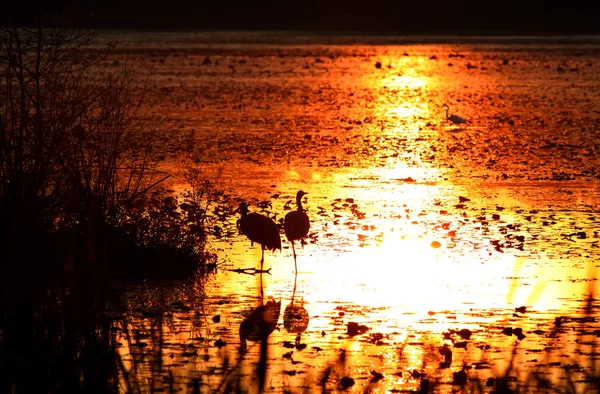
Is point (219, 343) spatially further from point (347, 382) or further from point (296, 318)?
point (347, 382)

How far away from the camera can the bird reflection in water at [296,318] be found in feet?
34.9

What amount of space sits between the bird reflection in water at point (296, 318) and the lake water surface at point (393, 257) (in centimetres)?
3

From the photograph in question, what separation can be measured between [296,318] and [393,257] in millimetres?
3121

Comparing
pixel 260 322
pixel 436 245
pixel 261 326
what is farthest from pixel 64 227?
pixel 436 245

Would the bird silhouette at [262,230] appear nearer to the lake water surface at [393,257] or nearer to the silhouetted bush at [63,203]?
the lake water surface at [393,257]

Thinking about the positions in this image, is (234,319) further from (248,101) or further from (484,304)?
(248,101)

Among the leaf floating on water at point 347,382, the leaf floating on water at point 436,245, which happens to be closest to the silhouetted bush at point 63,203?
the leaf floating on water at point 436,245

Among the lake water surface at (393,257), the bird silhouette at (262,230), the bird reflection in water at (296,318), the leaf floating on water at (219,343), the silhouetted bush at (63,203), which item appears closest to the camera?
the lake water surface at (393,257)

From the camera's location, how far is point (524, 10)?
16438cm

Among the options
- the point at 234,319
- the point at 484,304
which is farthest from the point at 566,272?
the point at 234,319

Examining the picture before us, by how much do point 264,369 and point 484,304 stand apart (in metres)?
3.03

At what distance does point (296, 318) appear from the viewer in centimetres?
1108

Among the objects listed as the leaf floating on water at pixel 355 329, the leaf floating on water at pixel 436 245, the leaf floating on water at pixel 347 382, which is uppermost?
the leaf floating on water at pixel 436 245

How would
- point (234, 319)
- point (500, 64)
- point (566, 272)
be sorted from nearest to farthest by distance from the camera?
point (234, 319), point (566, 272), point (500, 64)
